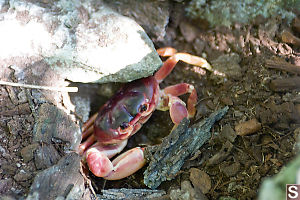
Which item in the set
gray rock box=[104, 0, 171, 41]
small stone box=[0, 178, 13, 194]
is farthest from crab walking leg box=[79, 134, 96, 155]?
gray rock box=[104, 0, 171, 41]

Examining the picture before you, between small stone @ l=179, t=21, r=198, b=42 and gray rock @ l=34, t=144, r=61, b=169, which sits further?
small stone @ l=179, t=21, r=198, b=42

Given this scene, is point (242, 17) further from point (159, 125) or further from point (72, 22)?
point (72, 22)

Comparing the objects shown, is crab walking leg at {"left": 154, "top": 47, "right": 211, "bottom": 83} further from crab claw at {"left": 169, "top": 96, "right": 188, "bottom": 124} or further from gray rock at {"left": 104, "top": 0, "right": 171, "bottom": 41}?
crab claw at {"left": 169, "top": 96, "right": 188, "bottom": 124}

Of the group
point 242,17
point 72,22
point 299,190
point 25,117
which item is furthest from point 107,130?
point 299,190

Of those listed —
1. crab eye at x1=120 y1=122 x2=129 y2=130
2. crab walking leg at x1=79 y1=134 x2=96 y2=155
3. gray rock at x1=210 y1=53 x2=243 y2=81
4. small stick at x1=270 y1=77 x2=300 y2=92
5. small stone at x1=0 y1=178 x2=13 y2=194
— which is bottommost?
crab walking leg at x1=79 y1=134 x2=96 y2=155

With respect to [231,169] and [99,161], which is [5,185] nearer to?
[99,161]

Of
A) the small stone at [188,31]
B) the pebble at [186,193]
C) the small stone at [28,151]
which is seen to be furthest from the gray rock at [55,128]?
the small stone at [188,31]

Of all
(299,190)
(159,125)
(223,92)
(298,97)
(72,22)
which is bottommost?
(159,125)
